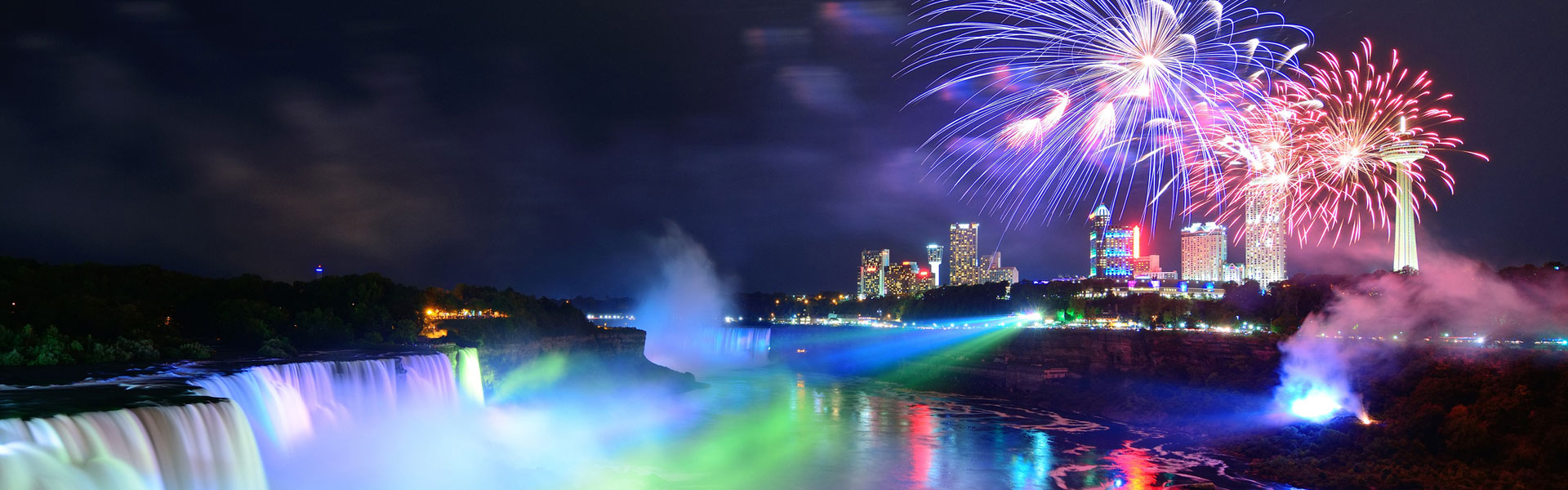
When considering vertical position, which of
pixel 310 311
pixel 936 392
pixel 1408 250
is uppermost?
pixel 1408 250

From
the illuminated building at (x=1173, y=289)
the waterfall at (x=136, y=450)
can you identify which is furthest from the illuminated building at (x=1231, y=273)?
the waterfall at (x=136, y=450)

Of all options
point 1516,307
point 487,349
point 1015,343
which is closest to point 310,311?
point 487,349

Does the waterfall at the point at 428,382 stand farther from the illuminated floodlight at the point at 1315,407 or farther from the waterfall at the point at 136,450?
the illuminated floodlight at the point at 1315,407

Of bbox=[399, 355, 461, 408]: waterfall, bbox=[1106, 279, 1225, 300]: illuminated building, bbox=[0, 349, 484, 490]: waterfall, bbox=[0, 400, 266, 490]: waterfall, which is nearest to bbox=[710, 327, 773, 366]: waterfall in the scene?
bbox=[1106, 279, 1225, 300]: illuminated building

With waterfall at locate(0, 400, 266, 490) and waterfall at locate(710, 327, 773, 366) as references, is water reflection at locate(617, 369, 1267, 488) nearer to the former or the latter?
waterfall at locate(0, 400, 266, 490)

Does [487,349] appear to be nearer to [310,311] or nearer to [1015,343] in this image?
[310,311]
